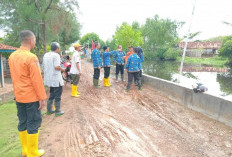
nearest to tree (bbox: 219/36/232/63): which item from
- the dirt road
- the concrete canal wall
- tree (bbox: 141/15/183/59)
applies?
tree (bbox: 141/15/183/59)

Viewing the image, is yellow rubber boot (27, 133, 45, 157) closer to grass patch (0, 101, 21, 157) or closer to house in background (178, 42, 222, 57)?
grass patch (0, 101, 21, 157)

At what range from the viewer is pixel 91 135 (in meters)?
3.40

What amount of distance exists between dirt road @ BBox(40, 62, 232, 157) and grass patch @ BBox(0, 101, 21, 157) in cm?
46

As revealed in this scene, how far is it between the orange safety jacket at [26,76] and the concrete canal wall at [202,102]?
13.9 ft

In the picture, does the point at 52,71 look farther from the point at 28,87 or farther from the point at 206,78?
the point at 206,78

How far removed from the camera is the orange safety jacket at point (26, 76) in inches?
93.0

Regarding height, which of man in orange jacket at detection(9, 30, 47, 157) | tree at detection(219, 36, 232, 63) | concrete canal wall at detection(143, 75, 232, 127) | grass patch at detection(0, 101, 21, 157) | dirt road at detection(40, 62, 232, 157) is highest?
tree at detection(219, 36, 232, 63)

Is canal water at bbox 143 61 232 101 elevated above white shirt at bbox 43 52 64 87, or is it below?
below

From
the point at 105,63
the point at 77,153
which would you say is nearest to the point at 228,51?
the point at 105,63

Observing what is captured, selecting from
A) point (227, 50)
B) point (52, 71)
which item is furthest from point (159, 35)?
point (52, 71)

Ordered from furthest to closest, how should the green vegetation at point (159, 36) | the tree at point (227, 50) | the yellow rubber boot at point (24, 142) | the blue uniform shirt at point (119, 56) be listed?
1. the green vegetation at point (159, 36)
2. the tree at point (227, 50)
3. the blue uniform shirt at point (119, 56)
4. the yellow rubber boot at point (24, 142)

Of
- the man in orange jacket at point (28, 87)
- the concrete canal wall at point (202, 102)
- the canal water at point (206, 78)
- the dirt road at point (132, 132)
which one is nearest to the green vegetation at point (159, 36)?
the canal water at point (206, 78)

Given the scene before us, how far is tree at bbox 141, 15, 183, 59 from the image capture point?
46.8 metres

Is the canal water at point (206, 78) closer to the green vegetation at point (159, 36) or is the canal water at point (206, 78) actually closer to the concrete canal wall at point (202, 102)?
the concrete canal wall at point (202, 102)
